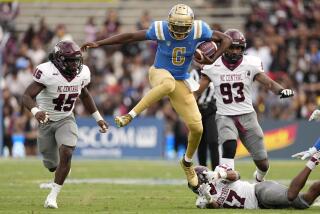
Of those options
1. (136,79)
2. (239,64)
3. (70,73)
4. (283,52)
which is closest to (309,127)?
(283,52)

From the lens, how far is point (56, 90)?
1071 cm

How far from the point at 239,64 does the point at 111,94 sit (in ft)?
37.1

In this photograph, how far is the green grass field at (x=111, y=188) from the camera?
10320 mm

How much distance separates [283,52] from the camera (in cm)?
2283

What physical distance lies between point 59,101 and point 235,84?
2317 millimetres

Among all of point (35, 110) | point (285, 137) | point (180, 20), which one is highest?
point (180, 20)

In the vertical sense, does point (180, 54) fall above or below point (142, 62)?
above

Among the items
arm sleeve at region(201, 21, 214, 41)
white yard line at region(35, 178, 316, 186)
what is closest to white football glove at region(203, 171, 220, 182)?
arm sleeve at region(201, 21, 214, 41)

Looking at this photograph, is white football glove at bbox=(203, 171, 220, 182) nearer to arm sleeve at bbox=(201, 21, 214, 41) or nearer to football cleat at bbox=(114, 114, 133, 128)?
football cleat at bbox=(114, 114, 133, 128)

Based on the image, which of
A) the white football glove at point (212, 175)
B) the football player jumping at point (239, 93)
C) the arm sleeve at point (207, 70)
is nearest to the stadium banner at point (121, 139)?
the arm sleeve at point (207, 70)

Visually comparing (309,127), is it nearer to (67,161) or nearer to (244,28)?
(244,28)

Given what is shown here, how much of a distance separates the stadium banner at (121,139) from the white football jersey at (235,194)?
11.7m

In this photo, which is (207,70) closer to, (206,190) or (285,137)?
(206,190)

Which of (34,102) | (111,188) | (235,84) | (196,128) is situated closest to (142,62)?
(111,188)
